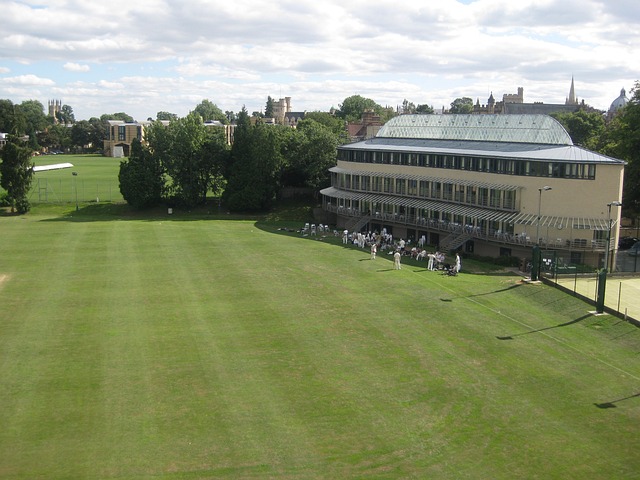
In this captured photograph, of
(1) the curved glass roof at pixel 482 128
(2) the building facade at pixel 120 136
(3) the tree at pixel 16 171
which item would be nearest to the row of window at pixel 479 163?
(1) the curved glass roof at pixel 482 128

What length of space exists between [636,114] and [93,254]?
49.4m

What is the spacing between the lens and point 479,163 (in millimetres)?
61156

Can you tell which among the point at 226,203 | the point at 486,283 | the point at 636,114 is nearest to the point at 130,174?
the point at 226,203

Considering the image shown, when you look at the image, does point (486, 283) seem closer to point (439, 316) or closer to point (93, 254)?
point (439, 316)

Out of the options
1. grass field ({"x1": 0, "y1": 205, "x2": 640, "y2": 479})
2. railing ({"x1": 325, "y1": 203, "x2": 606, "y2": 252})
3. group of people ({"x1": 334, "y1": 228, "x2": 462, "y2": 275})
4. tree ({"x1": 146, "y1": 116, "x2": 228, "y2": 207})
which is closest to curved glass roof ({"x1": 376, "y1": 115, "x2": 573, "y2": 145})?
railing ({"x1": 325, "y1": 203, "x2": 606, "y2": 252})

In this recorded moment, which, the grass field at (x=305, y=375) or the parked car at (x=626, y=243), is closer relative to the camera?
the grass field at (x=305, y=375)

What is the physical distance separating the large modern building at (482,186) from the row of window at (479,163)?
0.08 meters

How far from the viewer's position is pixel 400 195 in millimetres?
69562

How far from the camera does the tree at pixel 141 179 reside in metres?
79.2

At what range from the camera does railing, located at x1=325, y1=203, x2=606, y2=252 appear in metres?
52.9

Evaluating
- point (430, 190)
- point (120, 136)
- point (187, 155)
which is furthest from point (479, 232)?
point (120, 136)

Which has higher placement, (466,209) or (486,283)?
(466,209)

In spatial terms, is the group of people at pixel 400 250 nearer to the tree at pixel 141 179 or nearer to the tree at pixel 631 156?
the tree at pixel 631 156

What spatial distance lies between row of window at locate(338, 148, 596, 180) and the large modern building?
0.08 meters
